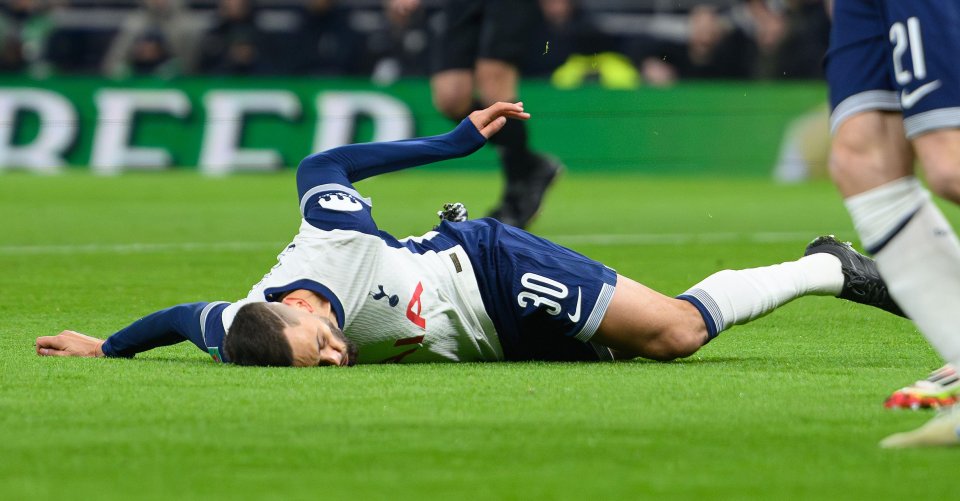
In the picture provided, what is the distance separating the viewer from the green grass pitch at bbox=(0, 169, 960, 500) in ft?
10.5

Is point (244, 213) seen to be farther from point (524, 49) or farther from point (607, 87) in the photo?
point (607, 87)

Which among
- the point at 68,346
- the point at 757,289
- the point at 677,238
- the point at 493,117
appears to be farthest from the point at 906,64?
the point at 677,238

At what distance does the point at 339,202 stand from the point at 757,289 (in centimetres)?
131

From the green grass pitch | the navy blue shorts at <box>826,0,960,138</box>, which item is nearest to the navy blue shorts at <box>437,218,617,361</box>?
the green grass pitch

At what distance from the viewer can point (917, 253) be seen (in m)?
3.65

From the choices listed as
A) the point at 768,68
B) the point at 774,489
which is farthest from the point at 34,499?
the point at 768,68

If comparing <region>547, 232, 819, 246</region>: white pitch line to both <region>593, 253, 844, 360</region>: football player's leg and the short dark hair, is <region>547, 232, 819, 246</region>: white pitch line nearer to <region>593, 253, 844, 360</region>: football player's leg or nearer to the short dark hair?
<region>593, 253, 844, 360</region>: football player's leg

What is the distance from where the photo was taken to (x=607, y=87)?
17.4m

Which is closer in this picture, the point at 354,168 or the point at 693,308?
the point at 693,308

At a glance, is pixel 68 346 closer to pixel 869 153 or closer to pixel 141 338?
pixel 141 338

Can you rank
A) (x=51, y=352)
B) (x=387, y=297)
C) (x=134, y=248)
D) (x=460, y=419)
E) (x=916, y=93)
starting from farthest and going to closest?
(x=134, y=248) < (x=51, y=352) < (x=387, y=297) < (x=460, y=419) < (x=916, y=93)

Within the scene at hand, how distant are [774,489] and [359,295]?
191cm

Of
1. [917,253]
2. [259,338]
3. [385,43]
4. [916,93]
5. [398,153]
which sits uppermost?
[916,93]

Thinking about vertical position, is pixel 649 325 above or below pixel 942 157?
below
